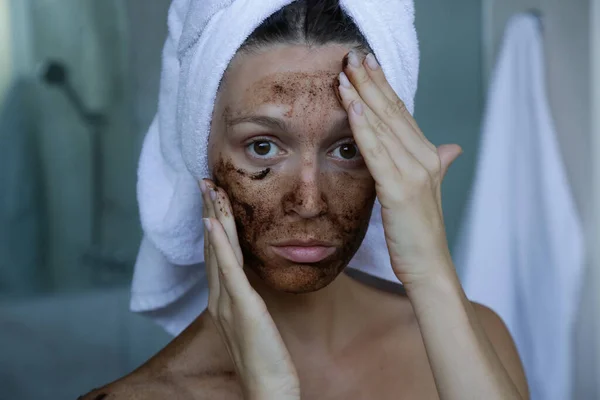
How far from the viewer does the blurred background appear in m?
2.01

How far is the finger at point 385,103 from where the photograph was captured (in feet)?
3.01

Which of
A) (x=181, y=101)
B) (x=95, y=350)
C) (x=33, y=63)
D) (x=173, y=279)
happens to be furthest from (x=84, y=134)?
(x=181, y=101)

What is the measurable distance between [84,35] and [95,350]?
94 centimetres

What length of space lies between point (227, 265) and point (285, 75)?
26cm

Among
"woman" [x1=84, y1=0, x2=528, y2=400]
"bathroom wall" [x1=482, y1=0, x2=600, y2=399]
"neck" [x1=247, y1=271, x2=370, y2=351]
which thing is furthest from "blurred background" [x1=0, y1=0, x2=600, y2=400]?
"woman" [x1=84, y1=0, x2=528, y2=400]

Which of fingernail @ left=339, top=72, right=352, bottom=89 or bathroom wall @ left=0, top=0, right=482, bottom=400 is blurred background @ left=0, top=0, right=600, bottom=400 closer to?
bathroom wall @ left=0, top=0, right=482, bottom=400

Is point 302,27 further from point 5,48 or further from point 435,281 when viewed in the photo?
point 5,48

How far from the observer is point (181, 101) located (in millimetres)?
1051

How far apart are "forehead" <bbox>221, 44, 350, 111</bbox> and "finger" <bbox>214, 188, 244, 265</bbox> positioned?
0.13 m

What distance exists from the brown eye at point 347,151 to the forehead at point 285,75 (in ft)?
0.22

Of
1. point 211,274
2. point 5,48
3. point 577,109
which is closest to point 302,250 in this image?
point 211,274

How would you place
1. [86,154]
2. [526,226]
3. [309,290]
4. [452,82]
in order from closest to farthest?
[309,290], [526,226], [452,82], [86,154]

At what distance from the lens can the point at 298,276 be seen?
96cm

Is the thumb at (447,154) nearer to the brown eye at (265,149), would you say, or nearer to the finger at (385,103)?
the finger at (385,103)
